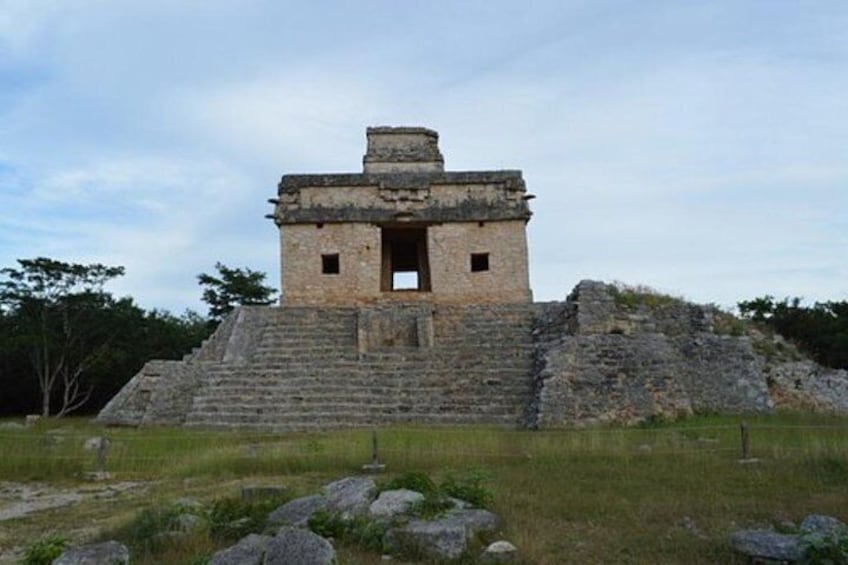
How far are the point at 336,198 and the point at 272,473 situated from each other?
1147 centimetres

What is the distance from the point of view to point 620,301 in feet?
47.2

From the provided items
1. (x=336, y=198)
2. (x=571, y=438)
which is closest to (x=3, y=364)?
(x=336, y=198)

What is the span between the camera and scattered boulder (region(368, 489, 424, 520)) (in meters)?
5.44

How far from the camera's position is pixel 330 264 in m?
18.8

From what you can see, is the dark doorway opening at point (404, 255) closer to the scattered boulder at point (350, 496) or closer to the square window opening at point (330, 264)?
the square window opening at point (330, 264)

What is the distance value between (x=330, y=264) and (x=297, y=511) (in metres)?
13.5

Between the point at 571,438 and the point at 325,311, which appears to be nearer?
the point at 571,438

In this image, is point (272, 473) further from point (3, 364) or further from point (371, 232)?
point (3, 364)

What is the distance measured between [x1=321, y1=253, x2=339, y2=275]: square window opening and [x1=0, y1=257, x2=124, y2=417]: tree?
11513 mm

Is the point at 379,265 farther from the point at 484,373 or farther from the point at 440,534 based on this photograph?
the point at 440,534

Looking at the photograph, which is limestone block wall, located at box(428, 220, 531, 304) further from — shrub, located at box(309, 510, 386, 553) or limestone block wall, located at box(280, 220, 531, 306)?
shrub, located at box(309, 510, 386, 553)

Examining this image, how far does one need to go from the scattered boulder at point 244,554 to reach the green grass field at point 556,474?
1.71ft

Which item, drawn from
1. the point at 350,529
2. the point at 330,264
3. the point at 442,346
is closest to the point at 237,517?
the point at 350,529

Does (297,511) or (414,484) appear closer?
(297,511)
